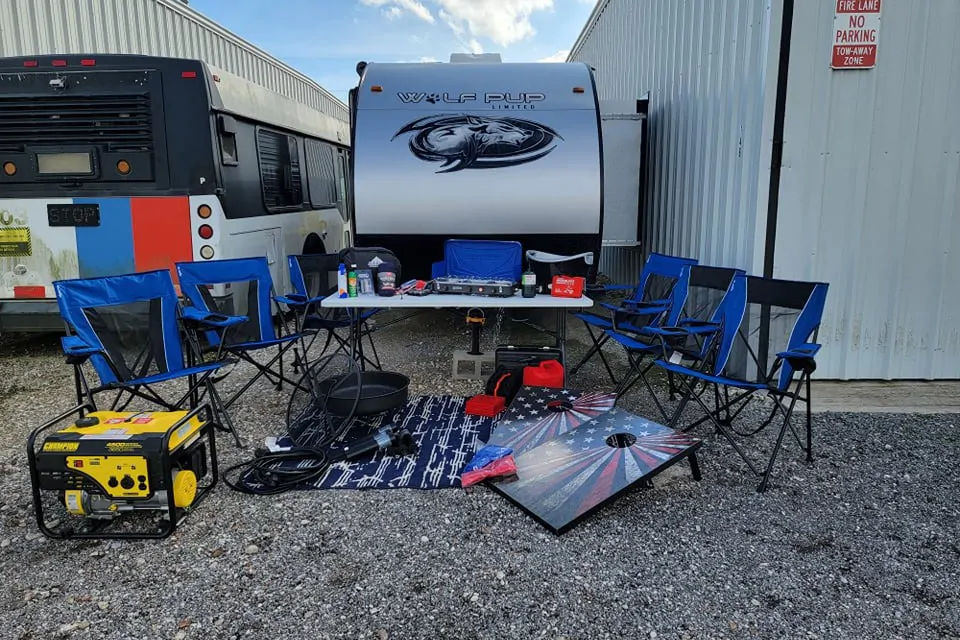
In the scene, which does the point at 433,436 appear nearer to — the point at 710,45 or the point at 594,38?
the point at 710,45

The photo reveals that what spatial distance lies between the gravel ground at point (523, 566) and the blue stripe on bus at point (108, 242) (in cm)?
217

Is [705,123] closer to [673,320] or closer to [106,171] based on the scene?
[673,320]

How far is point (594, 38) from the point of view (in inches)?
A: 448

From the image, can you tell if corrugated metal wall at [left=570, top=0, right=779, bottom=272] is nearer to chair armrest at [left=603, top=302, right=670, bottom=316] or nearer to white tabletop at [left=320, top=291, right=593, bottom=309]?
chair armrest at [left=603, top=302, right=670, bottom=316]

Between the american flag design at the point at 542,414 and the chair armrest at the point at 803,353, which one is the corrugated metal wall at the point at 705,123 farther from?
the american flag design at the point at 542,414

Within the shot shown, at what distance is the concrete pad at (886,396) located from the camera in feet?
13.6

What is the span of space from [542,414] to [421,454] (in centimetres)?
73

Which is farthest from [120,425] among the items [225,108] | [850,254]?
[850,254]

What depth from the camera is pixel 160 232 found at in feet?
16.6

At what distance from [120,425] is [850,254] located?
177 inches

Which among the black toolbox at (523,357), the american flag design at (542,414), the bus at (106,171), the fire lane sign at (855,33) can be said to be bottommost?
the american flag design at (542,414)

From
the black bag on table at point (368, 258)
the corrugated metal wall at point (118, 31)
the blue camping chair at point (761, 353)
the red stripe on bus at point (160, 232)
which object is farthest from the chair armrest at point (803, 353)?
the corrugated metal wall at point (118, 31)

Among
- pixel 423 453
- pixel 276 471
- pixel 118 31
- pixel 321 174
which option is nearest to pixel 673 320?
pixel 423 453

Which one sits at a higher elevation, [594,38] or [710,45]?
[594,38]
